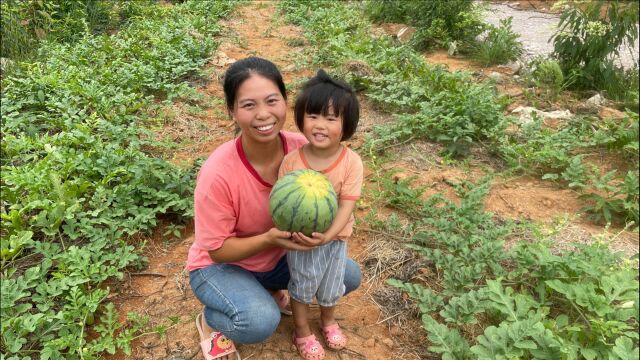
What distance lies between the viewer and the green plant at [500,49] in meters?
7.27

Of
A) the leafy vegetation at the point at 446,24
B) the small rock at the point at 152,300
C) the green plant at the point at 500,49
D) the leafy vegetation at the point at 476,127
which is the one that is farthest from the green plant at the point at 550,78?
the small rock at the point at 152,300

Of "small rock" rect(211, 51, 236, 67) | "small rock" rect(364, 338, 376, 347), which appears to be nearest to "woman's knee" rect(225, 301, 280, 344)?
"small rock" rect(364, 338, 376, 347)

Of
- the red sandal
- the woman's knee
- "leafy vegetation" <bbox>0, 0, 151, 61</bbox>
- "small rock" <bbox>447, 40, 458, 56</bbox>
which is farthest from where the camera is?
"small rock" <bbox>447, 40, 458, 56</bbox>

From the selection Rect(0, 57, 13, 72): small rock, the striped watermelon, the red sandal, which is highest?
the striped watermelon

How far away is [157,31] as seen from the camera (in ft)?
25.2

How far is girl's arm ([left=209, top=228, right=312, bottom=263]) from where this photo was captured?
225cm

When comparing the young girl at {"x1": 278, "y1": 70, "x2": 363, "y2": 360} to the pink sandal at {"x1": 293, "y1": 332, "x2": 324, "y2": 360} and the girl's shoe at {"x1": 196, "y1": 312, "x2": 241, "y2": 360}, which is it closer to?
the pink sandal at {"x1": 293, "y1": 332, "x2": 324, "y2": 360}

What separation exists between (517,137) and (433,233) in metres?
2.17

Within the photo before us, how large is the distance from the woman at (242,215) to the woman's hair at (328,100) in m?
0.14

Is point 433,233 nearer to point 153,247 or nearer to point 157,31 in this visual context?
point 153,247

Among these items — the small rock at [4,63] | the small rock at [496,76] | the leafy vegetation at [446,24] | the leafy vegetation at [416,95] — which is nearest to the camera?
the leafy vegetation at [416,95]

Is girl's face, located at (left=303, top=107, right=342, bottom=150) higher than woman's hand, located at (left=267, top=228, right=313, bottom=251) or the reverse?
higher

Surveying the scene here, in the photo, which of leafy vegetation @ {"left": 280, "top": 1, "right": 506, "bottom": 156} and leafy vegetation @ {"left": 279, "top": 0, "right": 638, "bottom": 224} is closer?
Result: leafy vegetation @ {"left": 279, "top": 0, "right": 638, "bottom": 224}

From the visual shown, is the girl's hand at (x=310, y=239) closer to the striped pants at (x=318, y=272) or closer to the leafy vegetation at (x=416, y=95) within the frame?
the striped pants at (x=318, y=272)
